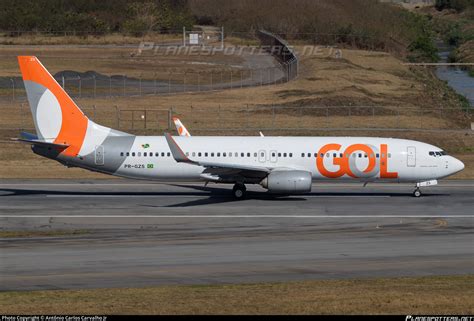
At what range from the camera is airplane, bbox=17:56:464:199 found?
48.1 m

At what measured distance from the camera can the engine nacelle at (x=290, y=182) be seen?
153 ft

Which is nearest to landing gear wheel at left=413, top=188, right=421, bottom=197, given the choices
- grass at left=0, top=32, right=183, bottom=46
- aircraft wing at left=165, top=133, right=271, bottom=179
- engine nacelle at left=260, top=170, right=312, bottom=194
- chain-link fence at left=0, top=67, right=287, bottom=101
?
engine nacelle at left=260, top=170, right=312, bottom=194

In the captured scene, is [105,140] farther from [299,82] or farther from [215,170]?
[299,82]

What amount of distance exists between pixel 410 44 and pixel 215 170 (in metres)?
117

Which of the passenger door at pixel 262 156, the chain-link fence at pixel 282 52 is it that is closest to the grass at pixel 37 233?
the passenger door at pixel 262 156

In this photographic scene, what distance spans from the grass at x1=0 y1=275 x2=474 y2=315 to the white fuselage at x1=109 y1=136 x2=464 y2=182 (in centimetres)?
1849

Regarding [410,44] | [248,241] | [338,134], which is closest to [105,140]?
[248,241]

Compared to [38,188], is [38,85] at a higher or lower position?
higher

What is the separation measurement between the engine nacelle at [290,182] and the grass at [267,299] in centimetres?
1653

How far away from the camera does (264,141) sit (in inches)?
1937

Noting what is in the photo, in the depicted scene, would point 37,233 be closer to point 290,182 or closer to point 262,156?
point 290,182

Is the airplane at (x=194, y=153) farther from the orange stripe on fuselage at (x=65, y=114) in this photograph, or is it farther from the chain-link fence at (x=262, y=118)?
the chain-link fence at (x=262, y=118)

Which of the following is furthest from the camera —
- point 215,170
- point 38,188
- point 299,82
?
point 299,82

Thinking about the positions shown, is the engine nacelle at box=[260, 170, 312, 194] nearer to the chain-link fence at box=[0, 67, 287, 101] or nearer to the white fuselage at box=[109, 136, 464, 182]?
the white fuselage at box=[109, 136, 464, 182]
